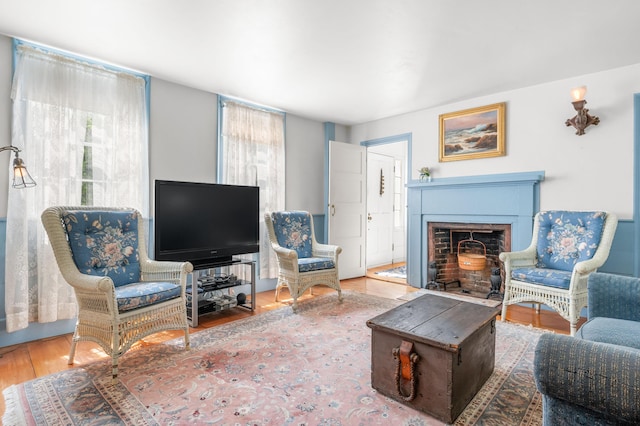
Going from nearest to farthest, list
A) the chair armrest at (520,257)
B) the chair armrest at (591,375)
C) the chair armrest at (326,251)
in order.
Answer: the chair armrest at (591,375)
the chair armrest at (520,257)
the chair armrest at (326,251)

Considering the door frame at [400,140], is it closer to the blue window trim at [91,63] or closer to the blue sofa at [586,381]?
the blue window trim at [91,63]

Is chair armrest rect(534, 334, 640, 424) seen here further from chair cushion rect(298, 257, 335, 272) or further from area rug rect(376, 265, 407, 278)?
area rug rect(376, 265, 407, 278)

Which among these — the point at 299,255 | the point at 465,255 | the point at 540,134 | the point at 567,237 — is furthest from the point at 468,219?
the point at 299,255

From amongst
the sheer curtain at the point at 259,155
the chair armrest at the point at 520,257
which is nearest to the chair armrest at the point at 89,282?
the sheer curtain at the point at 259,155

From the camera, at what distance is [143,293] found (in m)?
2.29

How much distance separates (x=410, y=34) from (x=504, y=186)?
2.19m

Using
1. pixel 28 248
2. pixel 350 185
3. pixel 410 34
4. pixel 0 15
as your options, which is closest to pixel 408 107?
pixel 350 185

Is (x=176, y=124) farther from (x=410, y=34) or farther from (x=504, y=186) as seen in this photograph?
(x=504, y=186)

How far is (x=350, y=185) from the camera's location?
4992mm

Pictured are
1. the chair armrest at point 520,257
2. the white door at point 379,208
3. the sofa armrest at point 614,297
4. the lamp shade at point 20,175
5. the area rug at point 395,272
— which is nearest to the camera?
the sofa armrest at point 614,297

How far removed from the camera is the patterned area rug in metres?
1.69

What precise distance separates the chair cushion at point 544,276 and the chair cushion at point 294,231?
224 cm

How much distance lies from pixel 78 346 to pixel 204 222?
1.42 meters

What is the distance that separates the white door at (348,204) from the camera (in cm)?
475
